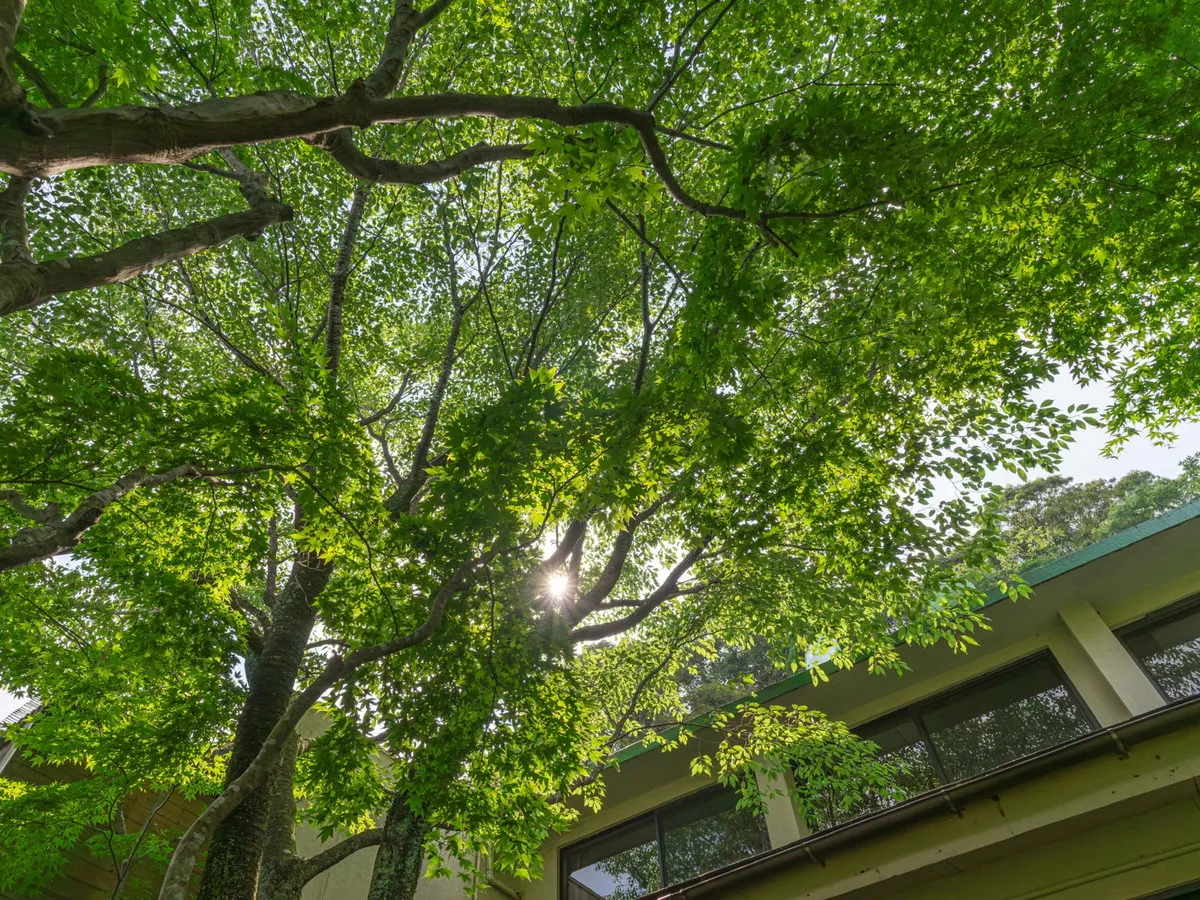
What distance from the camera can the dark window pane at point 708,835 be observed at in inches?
367

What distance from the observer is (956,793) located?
Result: 4.80 metres

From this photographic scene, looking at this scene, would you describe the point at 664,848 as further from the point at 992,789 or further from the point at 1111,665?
the point at 1111,665

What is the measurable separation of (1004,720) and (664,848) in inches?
220

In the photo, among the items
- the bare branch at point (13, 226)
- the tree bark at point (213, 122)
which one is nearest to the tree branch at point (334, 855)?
the bare branch at point (13, 226)

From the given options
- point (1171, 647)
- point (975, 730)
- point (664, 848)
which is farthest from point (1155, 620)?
point (664, 848)

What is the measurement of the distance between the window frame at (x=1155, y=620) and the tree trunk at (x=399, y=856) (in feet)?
30.1

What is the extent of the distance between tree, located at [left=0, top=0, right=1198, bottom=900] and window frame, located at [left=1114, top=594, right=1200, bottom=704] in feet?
8.88

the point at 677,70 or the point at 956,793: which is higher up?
the point at 677,70

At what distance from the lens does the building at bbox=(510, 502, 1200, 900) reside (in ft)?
15.0

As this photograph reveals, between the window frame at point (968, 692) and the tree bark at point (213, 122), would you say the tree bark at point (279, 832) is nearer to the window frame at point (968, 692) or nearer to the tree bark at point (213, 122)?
the tree bark at point (213, 122)

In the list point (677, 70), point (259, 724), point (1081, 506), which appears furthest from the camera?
point (1081, 506)

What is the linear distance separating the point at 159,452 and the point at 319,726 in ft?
27.8

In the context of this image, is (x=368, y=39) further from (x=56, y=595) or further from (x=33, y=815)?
(x=33, y=815)

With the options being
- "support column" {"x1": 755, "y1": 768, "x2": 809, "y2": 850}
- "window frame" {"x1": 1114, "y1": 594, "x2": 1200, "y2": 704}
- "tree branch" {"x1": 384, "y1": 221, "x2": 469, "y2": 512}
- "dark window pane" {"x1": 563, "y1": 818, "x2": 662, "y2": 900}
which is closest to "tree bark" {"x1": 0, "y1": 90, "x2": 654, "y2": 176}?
"tree branch" {"x1": 384, "y1": 221, "x2": 469, "y2": 512}
